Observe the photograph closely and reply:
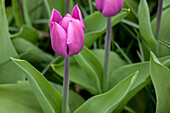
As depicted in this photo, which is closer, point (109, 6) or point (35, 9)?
point (109, 6)

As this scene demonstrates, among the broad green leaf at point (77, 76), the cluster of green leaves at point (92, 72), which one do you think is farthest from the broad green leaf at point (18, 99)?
the broad green leaf at point (77, 76)

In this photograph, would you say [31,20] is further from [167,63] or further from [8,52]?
[167,63]

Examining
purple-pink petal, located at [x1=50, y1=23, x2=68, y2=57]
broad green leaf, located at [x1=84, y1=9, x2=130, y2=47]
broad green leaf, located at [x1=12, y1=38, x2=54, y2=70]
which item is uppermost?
purple-pink petal, located at [x1=50, y1=23, x2=68, y2=57]

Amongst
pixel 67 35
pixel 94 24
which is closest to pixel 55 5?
pixel 94 24

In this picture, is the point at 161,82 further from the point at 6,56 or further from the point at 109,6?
the point at 6,56

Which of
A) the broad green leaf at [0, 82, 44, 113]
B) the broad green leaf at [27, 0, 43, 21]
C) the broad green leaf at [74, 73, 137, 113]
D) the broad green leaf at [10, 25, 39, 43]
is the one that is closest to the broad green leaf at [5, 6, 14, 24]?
the broad green leaf at [27, 0, 43, 21]

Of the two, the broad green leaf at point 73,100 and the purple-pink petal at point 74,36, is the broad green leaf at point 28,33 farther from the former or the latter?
the purple-pink petal at point 74,36

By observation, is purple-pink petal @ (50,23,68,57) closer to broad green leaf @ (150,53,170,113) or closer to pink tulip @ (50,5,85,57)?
pink tulip @ (50,5,85,57)
